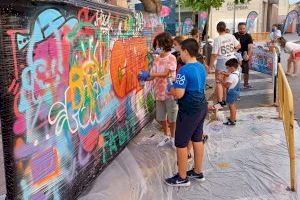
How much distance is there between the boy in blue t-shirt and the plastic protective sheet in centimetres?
28

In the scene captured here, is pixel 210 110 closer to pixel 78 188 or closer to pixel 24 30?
pixel 78 188

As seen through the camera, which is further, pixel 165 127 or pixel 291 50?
pixel 291 50

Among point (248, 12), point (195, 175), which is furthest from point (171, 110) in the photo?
point (248, 12)

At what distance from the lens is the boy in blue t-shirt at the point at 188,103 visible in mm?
3836

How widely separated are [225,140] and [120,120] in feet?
5.69

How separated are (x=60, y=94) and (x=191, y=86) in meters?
1.35

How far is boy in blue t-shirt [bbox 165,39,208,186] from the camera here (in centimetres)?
A: 384

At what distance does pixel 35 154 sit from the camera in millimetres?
2822

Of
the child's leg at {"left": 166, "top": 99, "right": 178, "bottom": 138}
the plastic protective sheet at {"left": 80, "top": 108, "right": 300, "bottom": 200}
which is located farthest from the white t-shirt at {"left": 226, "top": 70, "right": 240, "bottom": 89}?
the child's leg at {"left": 166, "top": 99, "right": 178, "bottom": 138}

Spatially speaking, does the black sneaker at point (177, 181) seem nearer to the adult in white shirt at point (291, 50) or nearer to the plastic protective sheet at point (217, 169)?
the plastic protective sheet at point (217, 169)

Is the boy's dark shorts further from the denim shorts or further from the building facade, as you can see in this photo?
the building facade

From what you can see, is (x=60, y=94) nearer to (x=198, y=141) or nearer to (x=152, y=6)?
(x=198, y=141)

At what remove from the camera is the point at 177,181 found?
4215 mm

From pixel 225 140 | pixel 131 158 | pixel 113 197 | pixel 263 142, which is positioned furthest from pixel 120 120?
pixel 263 142
